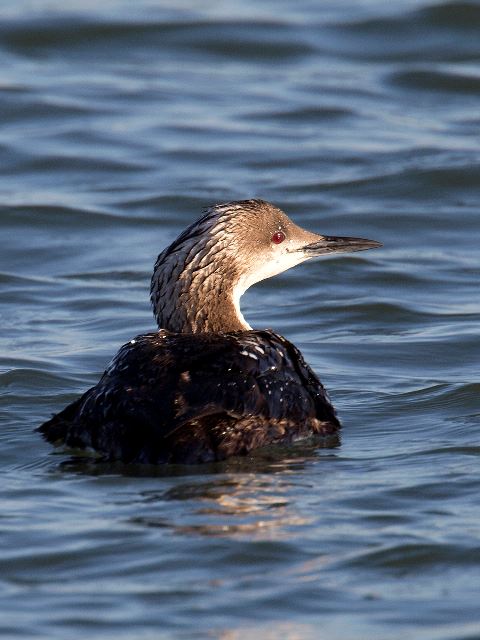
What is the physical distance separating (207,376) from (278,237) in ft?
5.17

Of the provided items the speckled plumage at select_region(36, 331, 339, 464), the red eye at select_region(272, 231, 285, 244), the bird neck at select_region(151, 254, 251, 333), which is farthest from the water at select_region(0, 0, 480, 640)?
the red eye at select_region(272, 231, 285, 244)

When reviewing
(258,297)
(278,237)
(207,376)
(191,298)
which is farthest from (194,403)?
(258,297)

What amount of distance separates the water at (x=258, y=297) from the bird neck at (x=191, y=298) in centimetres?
84

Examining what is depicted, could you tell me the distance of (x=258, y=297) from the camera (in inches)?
422

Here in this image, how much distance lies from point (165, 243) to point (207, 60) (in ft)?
17.1

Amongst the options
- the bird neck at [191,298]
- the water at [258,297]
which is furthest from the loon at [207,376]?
the water at [258,297]

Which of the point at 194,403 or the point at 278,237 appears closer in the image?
the point at 194,403

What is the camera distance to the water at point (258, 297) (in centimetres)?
547

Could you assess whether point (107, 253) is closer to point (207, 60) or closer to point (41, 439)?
point (41, 439)

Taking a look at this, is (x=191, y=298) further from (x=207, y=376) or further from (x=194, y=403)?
(x=194, y=403)

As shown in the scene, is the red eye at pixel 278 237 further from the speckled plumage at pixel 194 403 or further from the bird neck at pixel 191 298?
the speckled plumage at pixel 194 403

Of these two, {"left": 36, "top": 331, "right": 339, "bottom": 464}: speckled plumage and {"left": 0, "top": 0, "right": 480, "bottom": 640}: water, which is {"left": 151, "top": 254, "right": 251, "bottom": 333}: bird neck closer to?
{"left": 36, "top": 331, "right": 339, "bottom": 464}: speckled plumage

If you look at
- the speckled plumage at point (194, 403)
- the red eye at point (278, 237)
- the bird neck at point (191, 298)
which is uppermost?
the red eye at point (278, 237)

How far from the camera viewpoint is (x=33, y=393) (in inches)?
328
